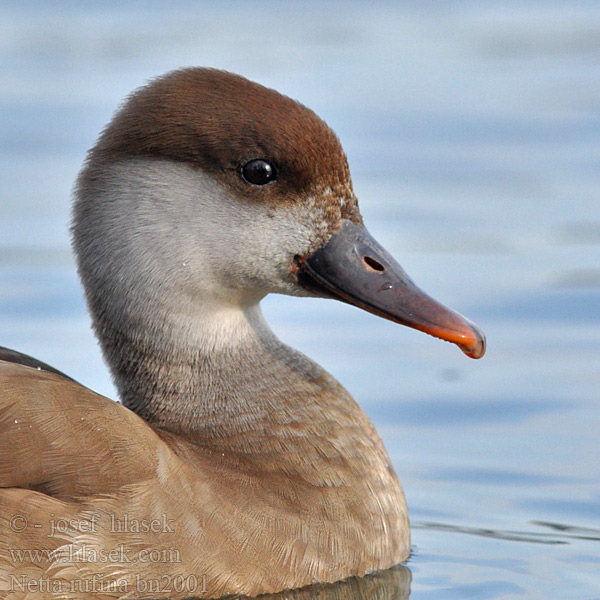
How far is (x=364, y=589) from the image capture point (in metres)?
5.50

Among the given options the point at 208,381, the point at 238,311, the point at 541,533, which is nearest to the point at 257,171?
the point at 238,311

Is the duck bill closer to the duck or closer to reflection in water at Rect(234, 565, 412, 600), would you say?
the duck

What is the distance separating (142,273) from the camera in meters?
5.54

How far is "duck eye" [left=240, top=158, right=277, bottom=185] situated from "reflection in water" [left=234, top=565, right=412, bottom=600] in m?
1.36

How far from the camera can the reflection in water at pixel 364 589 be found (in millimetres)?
5285

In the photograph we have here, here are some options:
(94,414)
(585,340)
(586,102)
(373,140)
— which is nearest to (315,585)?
(94,414)

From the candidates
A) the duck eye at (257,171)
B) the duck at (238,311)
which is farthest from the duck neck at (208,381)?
the duck eye at (257,171)

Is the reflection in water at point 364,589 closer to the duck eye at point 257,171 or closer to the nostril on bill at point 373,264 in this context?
the nostril on bill at point 373,264

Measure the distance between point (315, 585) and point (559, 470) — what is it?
1.68 metres

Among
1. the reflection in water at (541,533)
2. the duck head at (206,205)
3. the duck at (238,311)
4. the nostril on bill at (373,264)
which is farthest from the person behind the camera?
the reflection in water at (541,533)

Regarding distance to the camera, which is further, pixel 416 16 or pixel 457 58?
pixel 416 16

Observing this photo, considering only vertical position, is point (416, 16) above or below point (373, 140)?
above

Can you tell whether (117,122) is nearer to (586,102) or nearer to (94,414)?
(94,414)

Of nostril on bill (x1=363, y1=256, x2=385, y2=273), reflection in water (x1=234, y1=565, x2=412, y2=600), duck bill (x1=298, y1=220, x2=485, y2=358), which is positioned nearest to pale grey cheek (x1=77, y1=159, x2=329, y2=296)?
duck bill (x1=298, y1=220, x2=485, y2=358)
